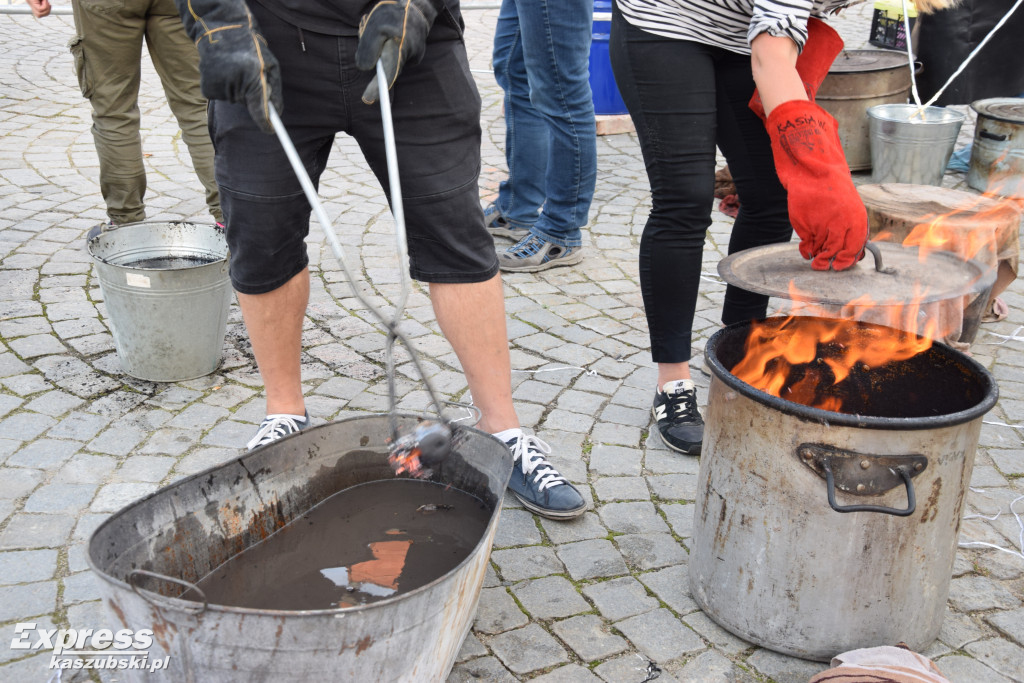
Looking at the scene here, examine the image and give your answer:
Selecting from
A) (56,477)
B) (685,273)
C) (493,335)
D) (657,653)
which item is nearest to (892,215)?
(685,273)

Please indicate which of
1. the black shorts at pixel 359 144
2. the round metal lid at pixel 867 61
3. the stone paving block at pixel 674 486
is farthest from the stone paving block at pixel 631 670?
the round metal lid at pixel 867 61

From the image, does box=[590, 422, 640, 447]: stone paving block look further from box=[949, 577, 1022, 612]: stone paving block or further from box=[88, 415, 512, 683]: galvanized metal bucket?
box=[949, 577, 1022, 612]: stone paving block

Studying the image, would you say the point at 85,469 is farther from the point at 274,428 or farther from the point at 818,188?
the point at 818,188

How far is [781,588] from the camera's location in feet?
7.75

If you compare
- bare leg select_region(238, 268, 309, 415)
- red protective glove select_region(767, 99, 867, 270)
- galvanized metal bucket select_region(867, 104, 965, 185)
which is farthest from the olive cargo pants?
galvanized metal bucket select_region(867, 104, 965, 185)

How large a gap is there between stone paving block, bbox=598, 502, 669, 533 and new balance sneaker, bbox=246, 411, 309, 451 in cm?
104

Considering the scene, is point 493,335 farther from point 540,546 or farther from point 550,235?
point 550,235

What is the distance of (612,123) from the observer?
7473 mm

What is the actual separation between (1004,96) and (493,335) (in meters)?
6.11

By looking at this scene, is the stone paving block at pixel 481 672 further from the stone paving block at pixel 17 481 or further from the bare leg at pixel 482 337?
the stone paving block at pixel 17 481

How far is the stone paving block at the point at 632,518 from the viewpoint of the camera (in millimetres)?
2988

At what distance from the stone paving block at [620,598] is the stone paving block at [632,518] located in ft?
0.86

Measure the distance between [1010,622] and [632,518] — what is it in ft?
3.63

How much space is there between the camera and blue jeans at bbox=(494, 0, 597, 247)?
4543 mm
